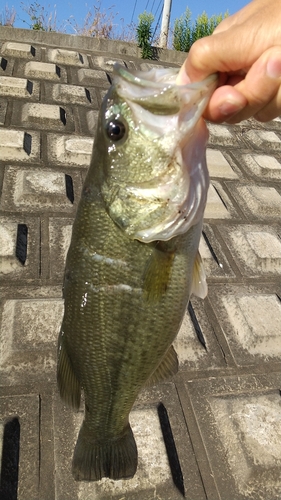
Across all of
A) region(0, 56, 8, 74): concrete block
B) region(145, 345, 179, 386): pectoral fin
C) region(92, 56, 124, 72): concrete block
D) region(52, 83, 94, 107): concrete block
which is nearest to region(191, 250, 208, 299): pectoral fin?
region(145, 345, 179, 386): pectoral fin

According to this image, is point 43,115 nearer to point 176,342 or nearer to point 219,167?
point 219,167

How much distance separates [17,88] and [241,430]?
4457 millimetres

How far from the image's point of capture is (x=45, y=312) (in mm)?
2816

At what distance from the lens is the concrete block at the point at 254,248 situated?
140 inches

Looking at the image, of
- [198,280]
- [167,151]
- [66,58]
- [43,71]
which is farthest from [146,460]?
[66,58]

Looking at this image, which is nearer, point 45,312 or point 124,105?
point 124,105

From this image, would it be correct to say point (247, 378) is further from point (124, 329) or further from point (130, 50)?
point (130, 50)

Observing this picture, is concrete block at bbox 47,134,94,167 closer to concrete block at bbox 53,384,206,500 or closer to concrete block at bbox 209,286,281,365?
concrete block at bbox 209,286,281,365

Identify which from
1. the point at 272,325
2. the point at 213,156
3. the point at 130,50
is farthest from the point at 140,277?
the point at 130,50

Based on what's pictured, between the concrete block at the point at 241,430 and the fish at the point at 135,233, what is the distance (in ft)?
3.12

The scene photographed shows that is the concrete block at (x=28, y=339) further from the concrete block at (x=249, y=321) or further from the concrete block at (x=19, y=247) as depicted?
the concrete block at (x=249, y=321)

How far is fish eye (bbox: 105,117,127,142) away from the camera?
4.96ft

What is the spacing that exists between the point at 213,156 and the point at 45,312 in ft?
9.29

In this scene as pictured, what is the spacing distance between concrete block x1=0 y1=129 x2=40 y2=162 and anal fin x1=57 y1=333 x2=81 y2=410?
2.95m
